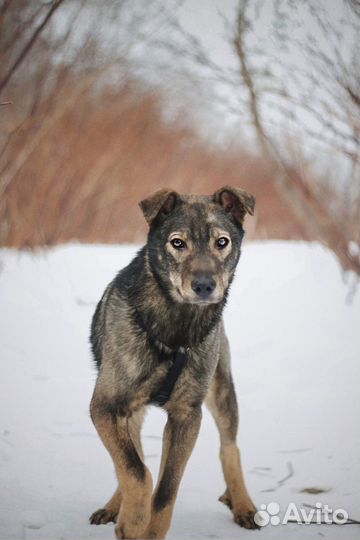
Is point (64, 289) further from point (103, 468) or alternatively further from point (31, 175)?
point (103, 468)

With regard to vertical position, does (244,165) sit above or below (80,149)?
below

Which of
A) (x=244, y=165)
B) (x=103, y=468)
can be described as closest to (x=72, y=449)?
(x=103, y=468)

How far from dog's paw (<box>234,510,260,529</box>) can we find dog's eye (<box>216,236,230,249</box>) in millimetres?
1623

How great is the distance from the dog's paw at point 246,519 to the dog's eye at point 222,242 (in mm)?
1623

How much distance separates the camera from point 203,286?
111 inches

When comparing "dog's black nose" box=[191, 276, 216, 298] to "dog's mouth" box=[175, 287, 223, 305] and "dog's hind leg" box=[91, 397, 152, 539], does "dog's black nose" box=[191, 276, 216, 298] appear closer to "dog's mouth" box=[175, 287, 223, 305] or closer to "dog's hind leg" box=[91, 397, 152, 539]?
"dog's mouth" box=[175, 287, 223, 305]

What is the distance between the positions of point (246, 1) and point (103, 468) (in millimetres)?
4139

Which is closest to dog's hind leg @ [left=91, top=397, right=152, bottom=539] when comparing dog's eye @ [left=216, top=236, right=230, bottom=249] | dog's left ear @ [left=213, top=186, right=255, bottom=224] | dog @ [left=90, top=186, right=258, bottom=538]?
dog @ [left=90, top=186, right=258, bottom=538]

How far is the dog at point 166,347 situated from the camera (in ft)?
9.33

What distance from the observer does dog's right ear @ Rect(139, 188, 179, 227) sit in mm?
3135

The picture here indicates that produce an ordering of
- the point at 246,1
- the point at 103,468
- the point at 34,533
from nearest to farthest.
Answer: the point at 34,533, the point at 103,468, the point at 246,1

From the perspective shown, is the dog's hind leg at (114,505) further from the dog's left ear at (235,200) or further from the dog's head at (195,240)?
the dog's left ear at (235,200)

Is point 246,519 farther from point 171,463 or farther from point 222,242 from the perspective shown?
point 222,242

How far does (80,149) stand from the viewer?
733 cm
